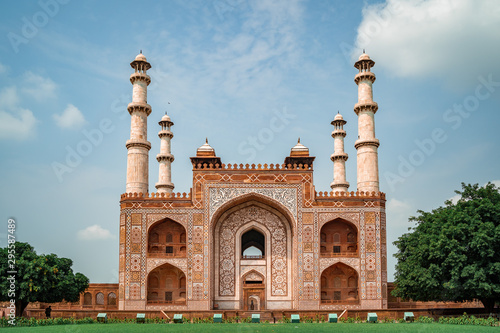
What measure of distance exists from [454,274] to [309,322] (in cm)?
604

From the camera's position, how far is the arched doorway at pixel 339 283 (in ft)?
97.0

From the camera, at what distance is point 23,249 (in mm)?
25516

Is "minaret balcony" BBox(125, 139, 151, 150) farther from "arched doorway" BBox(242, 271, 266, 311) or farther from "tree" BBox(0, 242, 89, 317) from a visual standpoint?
"arched doorway" BBox(242, 271, 266, 311)

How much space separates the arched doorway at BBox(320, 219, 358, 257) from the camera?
98.2ft

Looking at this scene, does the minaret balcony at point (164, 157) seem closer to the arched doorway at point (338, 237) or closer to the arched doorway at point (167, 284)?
the arched doorway at point (167, 284)

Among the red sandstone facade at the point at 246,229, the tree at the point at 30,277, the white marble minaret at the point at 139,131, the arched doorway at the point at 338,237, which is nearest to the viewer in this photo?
the tree at the point at 30,277

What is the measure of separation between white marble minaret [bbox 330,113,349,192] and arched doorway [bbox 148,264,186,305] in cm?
1348

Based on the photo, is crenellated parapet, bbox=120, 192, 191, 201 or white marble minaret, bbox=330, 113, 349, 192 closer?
crenellated parapet, bbox=120, 192, 191, 201

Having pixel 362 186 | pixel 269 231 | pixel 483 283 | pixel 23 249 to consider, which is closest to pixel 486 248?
pixel 483 283

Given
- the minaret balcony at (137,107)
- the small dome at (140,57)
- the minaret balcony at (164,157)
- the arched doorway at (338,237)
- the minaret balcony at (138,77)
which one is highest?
the small dome at (140,57)

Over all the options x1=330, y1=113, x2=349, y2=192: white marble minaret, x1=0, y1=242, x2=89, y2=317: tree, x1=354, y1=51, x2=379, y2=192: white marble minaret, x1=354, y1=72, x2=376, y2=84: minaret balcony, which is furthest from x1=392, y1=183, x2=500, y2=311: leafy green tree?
x1=0, y1=242, x2=89, y2=317: tree

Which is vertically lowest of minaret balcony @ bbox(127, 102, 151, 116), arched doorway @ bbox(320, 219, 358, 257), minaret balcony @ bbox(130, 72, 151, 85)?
arched doorway @ bbox(320, 219, 358, 257)

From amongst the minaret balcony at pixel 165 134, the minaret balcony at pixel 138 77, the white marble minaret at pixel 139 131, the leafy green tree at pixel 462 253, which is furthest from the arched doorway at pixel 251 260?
the minaret balcony at pixel 165 134

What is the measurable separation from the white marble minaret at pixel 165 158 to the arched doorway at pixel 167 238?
28.1ft
